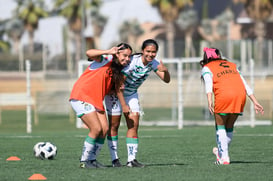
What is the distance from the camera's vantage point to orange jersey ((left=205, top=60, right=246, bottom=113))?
451 inches

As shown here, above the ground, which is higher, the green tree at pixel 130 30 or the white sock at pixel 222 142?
the green tree at pixel 130 30

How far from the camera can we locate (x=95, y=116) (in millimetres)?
10625

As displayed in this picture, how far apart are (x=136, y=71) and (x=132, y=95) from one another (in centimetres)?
40

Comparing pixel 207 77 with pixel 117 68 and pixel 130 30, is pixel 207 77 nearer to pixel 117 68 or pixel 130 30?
pixel 117 68

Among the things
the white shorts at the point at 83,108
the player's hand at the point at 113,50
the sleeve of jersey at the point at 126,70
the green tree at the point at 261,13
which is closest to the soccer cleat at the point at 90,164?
the white shorts at the point at 83,108

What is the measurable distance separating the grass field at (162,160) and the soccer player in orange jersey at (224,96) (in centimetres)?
42

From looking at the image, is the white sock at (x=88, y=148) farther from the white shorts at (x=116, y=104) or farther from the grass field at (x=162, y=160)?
the white shorts at (x=116, y=104)

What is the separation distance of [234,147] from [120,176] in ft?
18.8

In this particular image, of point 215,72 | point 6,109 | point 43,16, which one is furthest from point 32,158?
point 43,16

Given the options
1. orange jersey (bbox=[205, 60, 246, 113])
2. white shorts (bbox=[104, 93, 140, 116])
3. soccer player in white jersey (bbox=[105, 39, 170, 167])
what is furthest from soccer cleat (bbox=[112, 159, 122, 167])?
orange jersey (bbox=[205, 60, 246, 113])

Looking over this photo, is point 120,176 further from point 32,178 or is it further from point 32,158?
point 32,158

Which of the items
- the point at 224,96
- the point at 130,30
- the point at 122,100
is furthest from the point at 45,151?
the point at 130,30

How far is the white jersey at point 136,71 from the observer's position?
10945 mm

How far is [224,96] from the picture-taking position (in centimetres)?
1147
